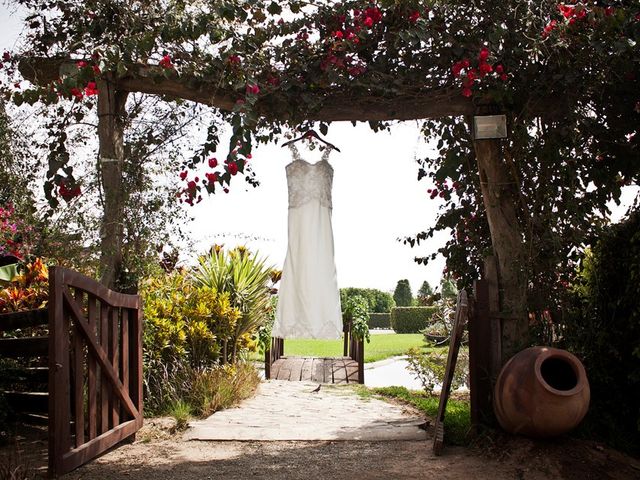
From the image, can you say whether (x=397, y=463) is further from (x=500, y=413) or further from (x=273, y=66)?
(x=273, y=66)

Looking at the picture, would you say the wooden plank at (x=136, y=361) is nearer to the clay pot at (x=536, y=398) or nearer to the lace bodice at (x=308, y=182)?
the lace bodice at (x=308, y=182)

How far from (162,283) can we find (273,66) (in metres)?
3.24

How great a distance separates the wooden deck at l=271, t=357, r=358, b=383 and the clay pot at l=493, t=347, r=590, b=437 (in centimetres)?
452

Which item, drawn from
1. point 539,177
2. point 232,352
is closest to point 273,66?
point 539,177

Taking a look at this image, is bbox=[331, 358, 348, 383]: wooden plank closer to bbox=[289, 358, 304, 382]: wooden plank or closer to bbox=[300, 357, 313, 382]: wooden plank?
bbox=[300, 357, 313, 382]: wooden plank

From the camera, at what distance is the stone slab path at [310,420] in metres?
5.23

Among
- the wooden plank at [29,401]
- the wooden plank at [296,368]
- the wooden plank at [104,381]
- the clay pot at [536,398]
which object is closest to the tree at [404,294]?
the wooden plank at [296,368]

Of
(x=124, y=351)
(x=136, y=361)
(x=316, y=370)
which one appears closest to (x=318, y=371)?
(x=316, y=370)

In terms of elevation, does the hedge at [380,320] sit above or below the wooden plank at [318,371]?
above

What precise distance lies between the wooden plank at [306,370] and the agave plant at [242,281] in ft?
3.93

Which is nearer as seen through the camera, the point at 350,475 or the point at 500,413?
the point at 350,475

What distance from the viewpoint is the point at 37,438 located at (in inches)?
201

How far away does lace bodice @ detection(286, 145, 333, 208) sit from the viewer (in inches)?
199

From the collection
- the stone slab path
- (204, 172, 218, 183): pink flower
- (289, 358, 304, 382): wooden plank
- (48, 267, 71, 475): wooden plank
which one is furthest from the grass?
(48, 267, 71, 475): wooden plank
